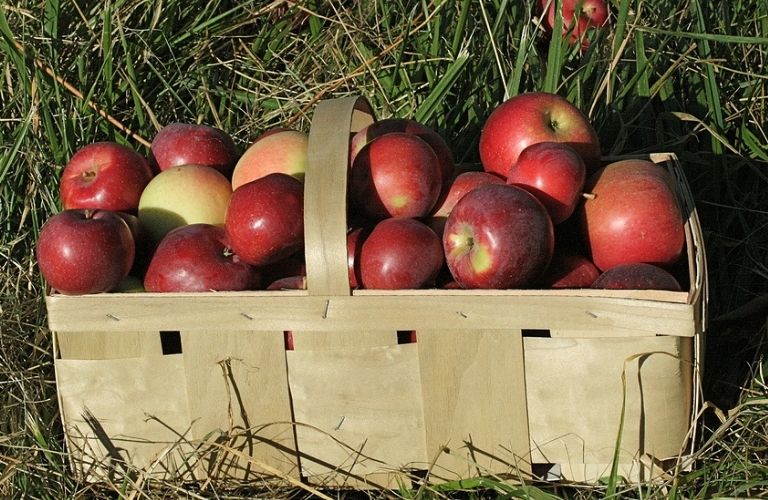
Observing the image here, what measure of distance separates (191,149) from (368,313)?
85 centimetres

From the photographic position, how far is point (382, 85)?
2930 millimetres

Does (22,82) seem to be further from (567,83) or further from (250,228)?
(567,83)

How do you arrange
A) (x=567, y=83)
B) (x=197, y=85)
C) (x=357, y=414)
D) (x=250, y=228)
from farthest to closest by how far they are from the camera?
(x=197, y=85) < (x=567, y=83) < (x=250, y=228) < (x=357, y=414)

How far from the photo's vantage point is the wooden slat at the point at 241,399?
171 cm

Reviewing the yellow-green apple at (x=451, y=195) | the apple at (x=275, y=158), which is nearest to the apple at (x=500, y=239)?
the yellow-green apple at (x=451, y=195)

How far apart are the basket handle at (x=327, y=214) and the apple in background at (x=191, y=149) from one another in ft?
2.08

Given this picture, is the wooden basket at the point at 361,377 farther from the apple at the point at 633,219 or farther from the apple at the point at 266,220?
the apple at the point at 266,220

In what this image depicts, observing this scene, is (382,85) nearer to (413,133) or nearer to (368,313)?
(413,133)

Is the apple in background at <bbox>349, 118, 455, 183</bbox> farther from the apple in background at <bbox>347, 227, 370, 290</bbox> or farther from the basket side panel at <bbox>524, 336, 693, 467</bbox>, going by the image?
the basket side panel at <bbox>524, 336, 693, 467</bbox>

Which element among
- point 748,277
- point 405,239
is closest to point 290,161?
point 405,239

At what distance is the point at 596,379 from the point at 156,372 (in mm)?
825

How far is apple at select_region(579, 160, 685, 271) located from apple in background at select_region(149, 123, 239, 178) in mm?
927

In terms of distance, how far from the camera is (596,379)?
160cm

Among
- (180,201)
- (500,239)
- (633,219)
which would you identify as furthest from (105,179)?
(633,219)
